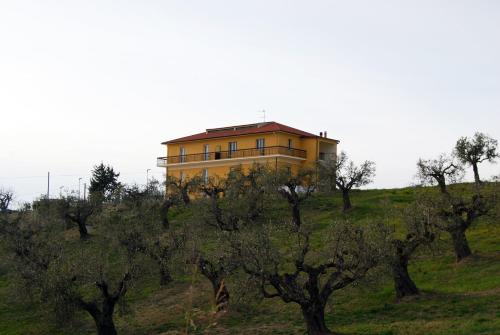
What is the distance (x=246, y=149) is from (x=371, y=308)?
53.8m

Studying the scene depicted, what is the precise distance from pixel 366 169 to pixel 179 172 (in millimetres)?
37548

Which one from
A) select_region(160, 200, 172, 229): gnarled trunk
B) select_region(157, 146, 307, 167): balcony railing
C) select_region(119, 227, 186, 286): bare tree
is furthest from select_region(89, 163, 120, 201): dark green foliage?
select_region(119, 227, 186, 286): bare tree

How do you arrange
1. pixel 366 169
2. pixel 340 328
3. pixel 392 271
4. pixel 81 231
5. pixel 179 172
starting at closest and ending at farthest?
pixel 340 328, pixel 392 271, pixel 366 169, pixel 81 231, pixel 179 172

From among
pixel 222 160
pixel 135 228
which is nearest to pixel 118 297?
pixel 135 228

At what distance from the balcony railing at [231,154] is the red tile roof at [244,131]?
2.62 metres

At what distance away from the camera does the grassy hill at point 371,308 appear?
90.8 ft

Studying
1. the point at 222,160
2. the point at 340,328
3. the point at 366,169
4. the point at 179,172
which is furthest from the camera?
the point at 179,172

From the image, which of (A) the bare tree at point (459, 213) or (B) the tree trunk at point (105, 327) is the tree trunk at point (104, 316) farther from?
(A) the bare tree at point (459, 213)

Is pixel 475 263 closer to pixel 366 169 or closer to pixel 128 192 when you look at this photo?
pixel 366 169

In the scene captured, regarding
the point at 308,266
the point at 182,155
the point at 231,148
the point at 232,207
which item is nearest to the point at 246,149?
the point at 231,148

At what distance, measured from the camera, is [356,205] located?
64.9 metres

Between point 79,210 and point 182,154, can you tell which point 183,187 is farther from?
point 182,154

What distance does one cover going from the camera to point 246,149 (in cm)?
8481

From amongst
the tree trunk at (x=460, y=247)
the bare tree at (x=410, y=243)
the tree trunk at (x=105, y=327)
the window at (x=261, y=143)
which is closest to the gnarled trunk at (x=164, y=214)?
the window at (x=261, y=143)
